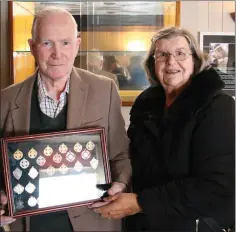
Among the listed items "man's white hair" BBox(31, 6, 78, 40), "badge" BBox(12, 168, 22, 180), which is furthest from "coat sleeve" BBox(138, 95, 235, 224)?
"man's white hair" BBox(31, 6, 78, 40)

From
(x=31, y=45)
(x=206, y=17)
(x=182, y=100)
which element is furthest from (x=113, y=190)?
(x=206, y=17)

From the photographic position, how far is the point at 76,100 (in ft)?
2.68

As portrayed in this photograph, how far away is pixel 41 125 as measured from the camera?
79cm

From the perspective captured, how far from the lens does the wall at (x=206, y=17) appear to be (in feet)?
2.87

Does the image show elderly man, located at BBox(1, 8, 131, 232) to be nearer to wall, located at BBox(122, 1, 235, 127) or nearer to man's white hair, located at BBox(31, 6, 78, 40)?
man's white hair, located at BBox(31, 6, 78, 40)

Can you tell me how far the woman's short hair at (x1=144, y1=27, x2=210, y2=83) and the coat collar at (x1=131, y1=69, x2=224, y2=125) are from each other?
0.02 metres

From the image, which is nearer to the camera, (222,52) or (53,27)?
(53,27)

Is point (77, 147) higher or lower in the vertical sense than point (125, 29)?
lower

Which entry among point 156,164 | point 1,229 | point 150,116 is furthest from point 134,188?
point 1,229

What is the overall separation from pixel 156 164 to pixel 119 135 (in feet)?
0.40

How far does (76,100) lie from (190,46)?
320 millimetres

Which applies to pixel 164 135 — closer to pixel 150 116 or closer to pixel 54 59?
pixel 150 116

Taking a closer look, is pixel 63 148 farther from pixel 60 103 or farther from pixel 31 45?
pixel 31 45

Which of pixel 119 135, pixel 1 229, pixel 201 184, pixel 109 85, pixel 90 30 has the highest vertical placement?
pixel 90 30
